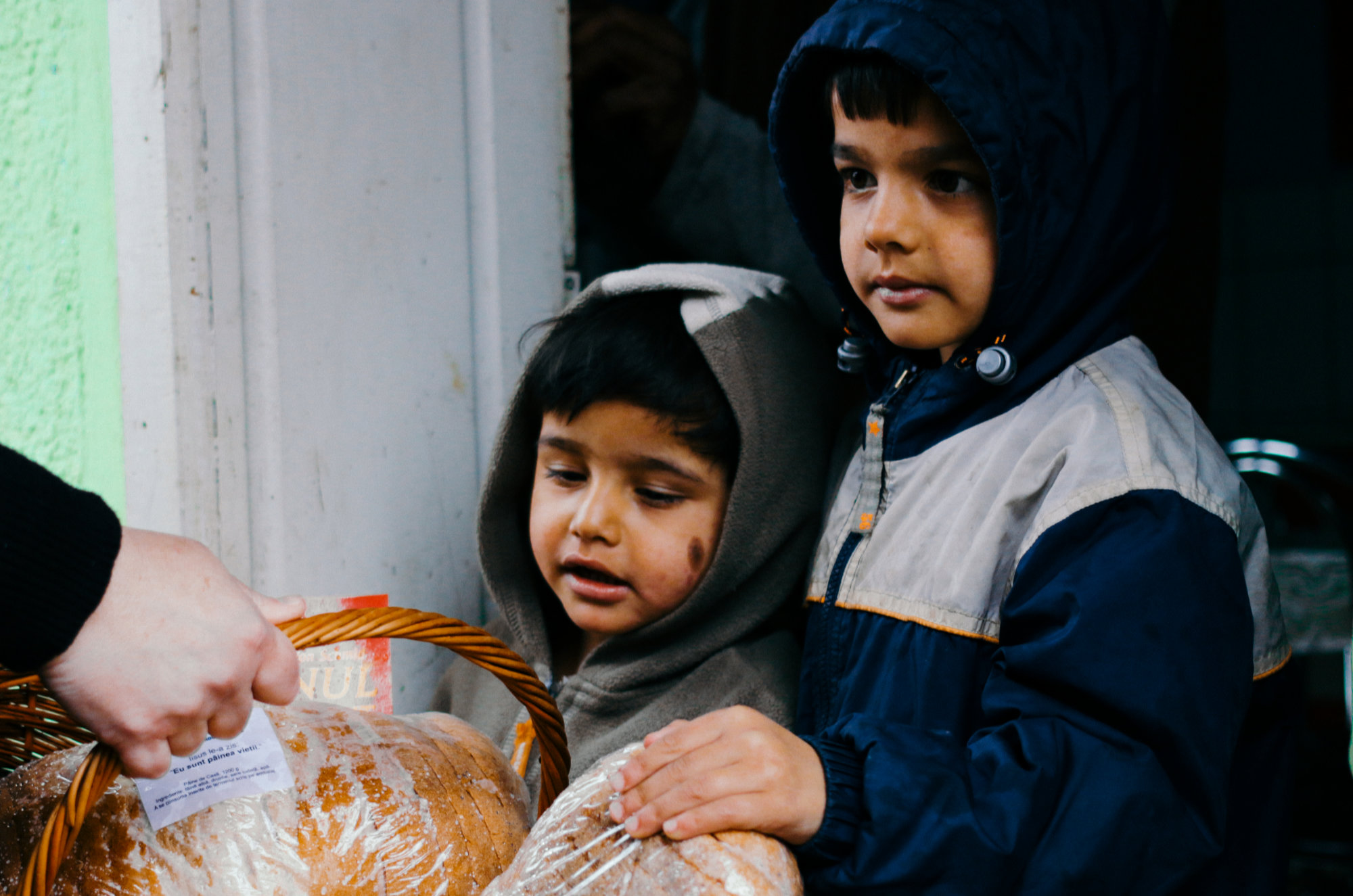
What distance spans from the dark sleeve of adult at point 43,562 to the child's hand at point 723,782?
43cm

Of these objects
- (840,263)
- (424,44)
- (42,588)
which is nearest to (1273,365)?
(840,263)

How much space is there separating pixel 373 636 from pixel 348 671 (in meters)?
0.25

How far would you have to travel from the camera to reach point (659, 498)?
4.74 ft

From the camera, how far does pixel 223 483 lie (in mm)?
1422

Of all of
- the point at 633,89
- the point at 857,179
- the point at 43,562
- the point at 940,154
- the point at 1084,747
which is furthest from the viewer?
the point at 633,89

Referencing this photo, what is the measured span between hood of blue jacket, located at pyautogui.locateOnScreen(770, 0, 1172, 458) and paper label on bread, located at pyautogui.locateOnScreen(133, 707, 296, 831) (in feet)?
2.41

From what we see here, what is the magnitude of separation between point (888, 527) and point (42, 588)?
0.82 m

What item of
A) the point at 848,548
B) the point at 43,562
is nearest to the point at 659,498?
the point at 848,548

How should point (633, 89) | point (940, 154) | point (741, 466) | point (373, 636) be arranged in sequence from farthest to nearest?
1. point (633, 89)
2. point (741, 466)
3. point (940, 154)
4. point (373, 636)

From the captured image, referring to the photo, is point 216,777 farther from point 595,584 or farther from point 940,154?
point 940,154

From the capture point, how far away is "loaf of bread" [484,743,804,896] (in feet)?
2.67

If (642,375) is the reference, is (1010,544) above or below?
below

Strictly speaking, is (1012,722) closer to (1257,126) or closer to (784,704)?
(784,704)

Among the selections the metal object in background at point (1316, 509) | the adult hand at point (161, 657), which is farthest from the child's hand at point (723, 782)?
the metal object in background at point (1316, 509)
